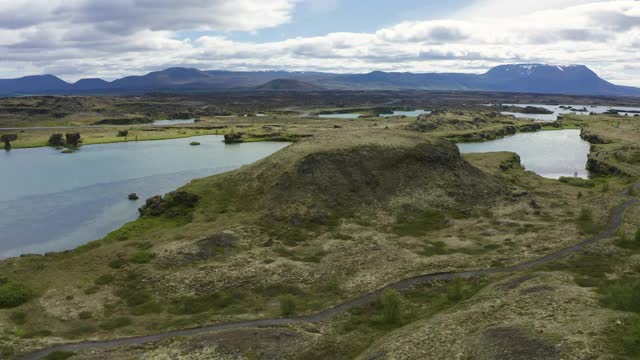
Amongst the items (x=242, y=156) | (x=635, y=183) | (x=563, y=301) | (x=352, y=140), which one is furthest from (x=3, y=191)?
(x=635, y=183)

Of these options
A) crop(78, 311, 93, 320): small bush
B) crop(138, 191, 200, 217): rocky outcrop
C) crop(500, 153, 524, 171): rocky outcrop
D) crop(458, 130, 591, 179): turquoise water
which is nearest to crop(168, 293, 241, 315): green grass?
crop(78, 311, 93, 320): small bush

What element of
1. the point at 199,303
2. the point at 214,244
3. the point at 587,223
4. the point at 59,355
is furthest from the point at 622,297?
the point at 59,355

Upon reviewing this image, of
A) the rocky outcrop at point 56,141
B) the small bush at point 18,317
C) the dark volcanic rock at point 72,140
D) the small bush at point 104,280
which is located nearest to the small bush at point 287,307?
the small bush at point 104,280

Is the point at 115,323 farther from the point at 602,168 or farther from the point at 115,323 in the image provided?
the point at 602,168

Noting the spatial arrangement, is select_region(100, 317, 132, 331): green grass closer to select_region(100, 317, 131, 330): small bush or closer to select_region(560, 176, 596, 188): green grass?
select_region(100, 317, 131, 330): small bush

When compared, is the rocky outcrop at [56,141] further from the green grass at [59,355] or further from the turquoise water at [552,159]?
the green grass at [59,355]
